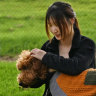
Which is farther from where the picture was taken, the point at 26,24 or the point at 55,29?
the point at 26,24

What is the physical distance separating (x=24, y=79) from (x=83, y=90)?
1.54 ft

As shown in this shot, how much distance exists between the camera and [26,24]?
11.2m

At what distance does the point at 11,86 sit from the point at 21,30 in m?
5.72

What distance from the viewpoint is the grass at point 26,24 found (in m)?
8.53

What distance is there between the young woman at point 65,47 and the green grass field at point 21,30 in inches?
87.9

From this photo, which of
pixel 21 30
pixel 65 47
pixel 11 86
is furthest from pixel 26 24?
pixel 65 47

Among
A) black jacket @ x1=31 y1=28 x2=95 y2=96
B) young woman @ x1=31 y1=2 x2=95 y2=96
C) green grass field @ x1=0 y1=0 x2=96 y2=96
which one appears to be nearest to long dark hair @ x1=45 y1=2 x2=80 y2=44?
young woman @ x1=31 y1=2 x2=95 y2=96

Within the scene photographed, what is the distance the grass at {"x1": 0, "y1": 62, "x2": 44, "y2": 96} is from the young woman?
2.19 meters

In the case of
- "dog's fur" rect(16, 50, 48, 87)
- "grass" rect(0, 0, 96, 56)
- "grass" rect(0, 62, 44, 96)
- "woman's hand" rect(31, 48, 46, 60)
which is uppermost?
"woman's hand" rect(31, 48, 46, 60)

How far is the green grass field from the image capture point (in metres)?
5.05

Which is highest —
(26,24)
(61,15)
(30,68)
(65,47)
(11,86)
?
(61,15)

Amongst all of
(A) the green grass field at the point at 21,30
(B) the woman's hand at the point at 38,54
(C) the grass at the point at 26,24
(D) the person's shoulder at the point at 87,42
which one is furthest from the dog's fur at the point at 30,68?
(C) the grass at the point at 26,24

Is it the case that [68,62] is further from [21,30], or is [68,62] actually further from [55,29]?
[21,30]

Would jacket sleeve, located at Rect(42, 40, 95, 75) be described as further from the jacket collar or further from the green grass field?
the green grass field
